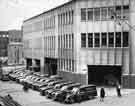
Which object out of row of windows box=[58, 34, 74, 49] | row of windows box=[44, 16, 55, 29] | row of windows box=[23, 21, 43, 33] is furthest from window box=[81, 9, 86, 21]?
row of windows box=[23, 21, 43, 33]

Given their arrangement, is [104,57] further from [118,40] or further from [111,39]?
[118,40]

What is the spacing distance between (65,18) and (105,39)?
10316mm

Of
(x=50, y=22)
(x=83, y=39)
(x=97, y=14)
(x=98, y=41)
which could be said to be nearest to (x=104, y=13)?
(x=97, y=14)

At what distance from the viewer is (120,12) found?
41344 millimetres

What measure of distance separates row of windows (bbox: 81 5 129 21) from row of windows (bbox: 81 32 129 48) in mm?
2556

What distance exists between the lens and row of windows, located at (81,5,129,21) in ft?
135

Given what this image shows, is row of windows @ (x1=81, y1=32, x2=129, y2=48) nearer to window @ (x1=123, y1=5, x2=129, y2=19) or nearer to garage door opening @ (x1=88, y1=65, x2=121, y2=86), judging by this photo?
window @ (x1=123, y1=5, x2=129, y2=19)

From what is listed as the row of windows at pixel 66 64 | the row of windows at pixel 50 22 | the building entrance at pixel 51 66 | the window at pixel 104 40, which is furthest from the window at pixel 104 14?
the building entrance at pixel 51 66

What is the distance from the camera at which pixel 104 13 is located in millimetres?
42094

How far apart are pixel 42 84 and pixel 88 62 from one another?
8.09m

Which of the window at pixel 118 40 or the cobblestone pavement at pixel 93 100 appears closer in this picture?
the cobblestone pavement at pixel 93 100

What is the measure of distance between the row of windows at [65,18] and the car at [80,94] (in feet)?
52.7

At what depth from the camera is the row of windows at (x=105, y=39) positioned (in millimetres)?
41156

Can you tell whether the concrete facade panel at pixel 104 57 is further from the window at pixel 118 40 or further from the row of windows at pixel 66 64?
the row of windows at pixel 66 64
